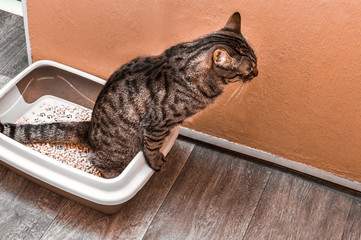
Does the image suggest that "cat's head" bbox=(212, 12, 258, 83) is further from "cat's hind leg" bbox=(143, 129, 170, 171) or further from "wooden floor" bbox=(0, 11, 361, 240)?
"wooden floor" bbox=(0, 11, 361, 240)

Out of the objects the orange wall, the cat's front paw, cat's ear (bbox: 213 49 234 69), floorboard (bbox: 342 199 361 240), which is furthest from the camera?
floorboard (bbox: 342 199 361 240)

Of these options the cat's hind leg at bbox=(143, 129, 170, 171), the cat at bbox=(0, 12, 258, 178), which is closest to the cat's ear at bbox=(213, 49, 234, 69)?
the cat at bbox=(0, 12, 258, 178)

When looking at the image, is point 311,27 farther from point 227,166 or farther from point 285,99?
point 227,166

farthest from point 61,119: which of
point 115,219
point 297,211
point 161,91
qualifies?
point 297,211

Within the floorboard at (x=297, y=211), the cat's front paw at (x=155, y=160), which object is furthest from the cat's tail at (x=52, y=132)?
the floorboard at (x=297, y=211)

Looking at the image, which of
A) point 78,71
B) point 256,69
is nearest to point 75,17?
point 78,71

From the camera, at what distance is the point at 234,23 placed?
1.29 meters

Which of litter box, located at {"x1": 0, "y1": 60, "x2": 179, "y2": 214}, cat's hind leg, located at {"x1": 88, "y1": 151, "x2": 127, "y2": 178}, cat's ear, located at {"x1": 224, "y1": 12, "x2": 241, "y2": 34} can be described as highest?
cat's ear, located at {"x1": 224, "y1": 12, "x2": 241, "y2": 34}

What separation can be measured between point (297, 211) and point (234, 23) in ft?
2.51

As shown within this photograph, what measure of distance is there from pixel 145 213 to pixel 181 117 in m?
0.42

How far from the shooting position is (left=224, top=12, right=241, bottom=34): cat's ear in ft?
4.22

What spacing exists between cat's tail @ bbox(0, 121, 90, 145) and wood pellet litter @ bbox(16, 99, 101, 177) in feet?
0.13

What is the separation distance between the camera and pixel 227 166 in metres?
1.74

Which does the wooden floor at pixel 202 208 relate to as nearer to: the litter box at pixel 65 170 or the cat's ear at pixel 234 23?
the litter box at pixel 65 170
